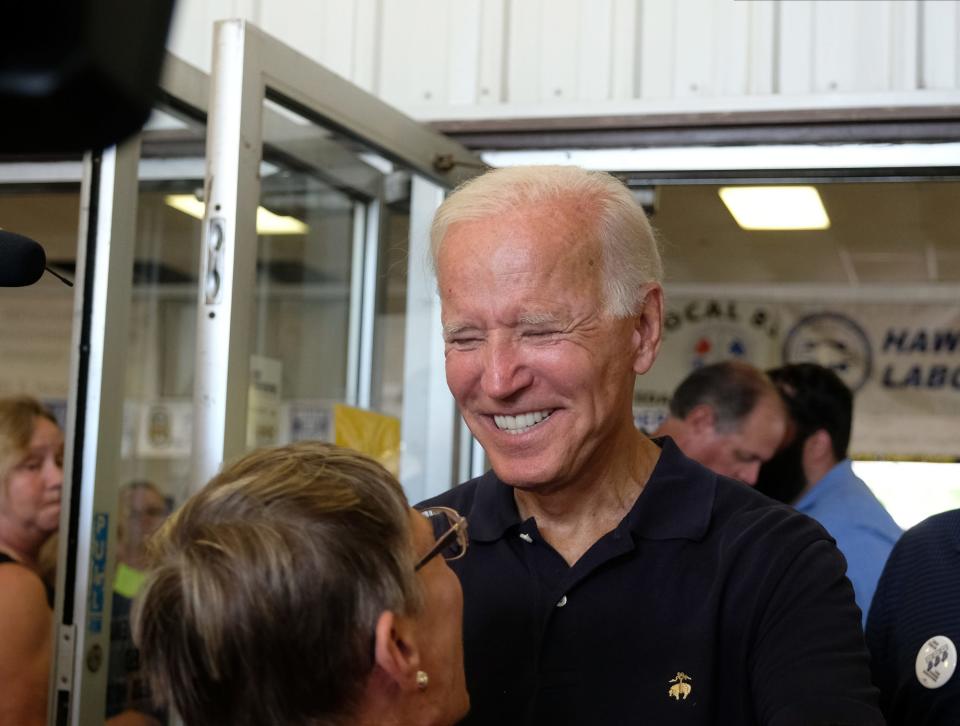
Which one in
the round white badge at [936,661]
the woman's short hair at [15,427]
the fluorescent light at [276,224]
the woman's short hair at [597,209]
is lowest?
the round white badge at [936,661]

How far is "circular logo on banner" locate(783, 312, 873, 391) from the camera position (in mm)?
7293

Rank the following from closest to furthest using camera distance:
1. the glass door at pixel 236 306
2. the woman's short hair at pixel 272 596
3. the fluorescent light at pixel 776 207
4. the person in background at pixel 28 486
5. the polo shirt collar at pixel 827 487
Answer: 1. the woman's short hair at pixel 272 596
2. the glass door at pixel 236 306
3. the person in background at pixel 28 486
4. the polo shirt collar at pixel 827 487
5. the fluorescent light at pixel 776 207

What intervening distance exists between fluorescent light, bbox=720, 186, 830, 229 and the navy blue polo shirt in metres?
3.82

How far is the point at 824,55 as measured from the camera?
3.33 meters

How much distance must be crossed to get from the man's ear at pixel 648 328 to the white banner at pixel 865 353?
18.1ft

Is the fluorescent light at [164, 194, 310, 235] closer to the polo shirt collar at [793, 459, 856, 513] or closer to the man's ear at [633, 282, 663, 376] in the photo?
the man's ear at [633, 282, 663, 376]

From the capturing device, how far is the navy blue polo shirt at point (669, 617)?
5.60ft

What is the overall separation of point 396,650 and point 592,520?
2.16 feet

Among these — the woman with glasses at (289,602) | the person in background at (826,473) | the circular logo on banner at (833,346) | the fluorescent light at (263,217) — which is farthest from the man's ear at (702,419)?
the woman with glasses at (289,602)

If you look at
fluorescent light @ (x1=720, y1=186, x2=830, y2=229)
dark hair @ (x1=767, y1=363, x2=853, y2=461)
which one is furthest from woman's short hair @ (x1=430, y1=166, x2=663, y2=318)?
fluorescent light @ (x1=720, y1=186, x2=830, y2=229)

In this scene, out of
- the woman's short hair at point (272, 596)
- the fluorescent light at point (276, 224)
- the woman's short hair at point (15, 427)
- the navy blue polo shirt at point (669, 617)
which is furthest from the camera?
the woman's short hair at point (15, 427)

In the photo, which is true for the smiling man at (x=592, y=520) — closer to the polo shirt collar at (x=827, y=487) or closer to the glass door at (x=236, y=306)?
the glass door at (x=236, y=306)

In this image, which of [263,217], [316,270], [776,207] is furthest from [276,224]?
[776,207]

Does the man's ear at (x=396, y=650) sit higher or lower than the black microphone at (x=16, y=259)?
lower
